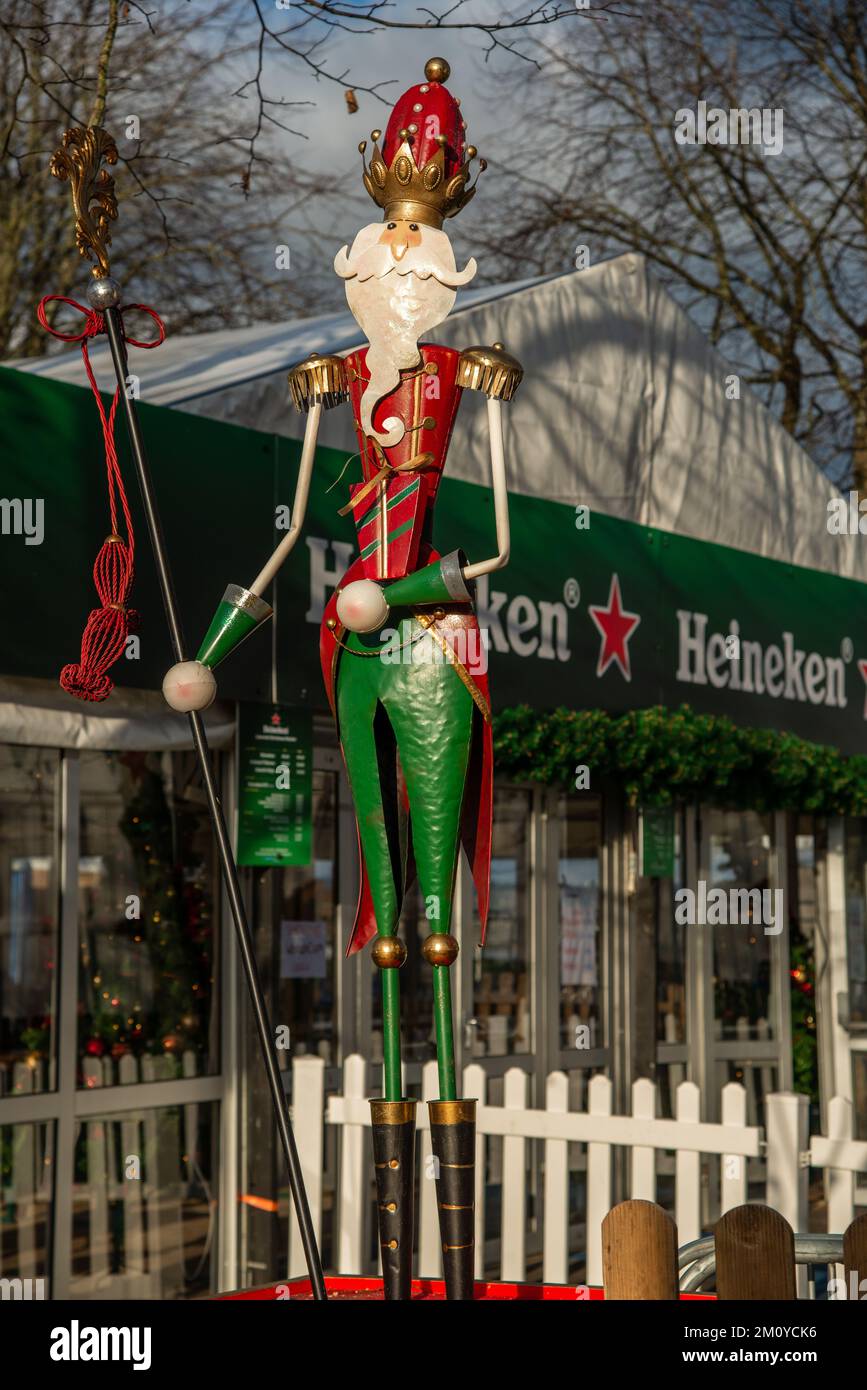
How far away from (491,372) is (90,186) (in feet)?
2.68

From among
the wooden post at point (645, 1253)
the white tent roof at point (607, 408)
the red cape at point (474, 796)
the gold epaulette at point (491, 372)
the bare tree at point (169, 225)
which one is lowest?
the wooden post at point (645, 1253)

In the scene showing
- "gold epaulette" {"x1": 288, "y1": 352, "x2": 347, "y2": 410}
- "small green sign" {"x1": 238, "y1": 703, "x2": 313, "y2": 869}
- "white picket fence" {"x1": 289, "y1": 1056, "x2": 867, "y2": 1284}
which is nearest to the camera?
"gold epaulette" {"x1": 288, "y1": 352, "x2": 347, "y2": 410}

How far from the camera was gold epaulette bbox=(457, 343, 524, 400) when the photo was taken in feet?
9.38

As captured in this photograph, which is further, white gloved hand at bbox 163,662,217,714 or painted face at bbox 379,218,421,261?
painted face at bbox 379,218,421,261

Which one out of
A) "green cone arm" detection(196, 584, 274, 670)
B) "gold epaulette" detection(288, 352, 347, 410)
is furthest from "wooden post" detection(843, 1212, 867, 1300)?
"gold epaulette" detection(288, 352, 347, 410)

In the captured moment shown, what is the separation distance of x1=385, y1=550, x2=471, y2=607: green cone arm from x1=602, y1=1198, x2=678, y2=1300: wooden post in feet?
3.47

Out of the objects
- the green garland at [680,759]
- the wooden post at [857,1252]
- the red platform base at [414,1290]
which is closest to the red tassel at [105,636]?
the red platform base at [414,1290]

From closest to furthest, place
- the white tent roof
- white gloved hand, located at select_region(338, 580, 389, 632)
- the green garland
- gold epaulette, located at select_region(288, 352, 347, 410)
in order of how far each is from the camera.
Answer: white gloved hand, located at select_region(338, 580, 389, 632)
gold epaulette, located at select_region(288, 352, 347, 410)
the green garland
the white tent roof

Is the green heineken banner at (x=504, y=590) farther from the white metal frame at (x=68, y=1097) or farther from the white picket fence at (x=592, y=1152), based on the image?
the white picket fence at (x=592, y=1152)

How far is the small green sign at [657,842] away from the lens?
7.33 m

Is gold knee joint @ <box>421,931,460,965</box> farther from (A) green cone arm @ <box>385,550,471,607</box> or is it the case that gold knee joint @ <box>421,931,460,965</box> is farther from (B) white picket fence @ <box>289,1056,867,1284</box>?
A: (B) white picket fence @ <box>289,1056,867,1284</box>

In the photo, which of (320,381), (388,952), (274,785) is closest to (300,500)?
(320,381)

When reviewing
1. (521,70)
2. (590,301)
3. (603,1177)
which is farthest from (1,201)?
(603,1177)
